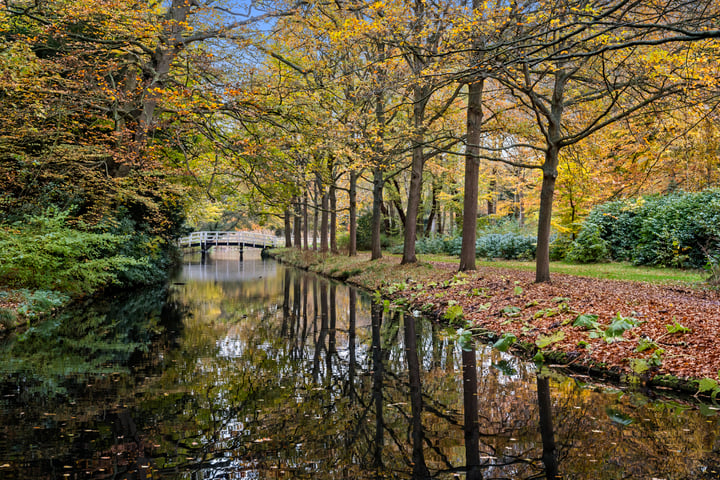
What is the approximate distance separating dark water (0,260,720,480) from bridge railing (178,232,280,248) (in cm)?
3887

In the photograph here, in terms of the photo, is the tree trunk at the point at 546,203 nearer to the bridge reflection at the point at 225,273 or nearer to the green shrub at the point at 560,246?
the green shrub at the point at 560,246

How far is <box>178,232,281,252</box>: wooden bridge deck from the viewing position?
46469mm

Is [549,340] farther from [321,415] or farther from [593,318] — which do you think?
[321,415]

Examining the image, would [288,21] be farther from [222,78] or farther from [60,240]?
[60,240]

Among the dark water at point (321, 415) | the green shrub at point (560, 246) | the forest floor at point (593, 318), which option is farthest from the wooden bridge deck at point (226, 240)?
the dark water at point (321, 415)

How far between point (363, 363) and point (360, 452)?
10.00ft

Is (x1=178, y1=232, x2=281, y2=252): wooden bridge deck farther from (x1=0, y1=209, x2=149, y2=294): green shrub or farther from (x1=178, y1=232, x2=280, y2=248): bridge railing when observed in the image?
(x1=0, y1=209, x2=149, y2=294): green shrub

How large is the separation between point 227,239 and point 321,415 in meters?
45.6

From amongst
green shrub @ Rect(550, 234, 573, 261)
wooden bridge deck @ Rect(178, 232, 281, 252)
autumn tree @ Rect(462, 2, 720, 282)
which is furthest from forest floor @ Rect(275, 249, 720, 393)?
wooden bridge deck @ Rect(178, 232, 281, 252)

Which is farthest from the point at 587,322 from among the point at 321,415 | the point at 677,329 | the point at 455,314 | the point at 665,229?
the point at 665,229

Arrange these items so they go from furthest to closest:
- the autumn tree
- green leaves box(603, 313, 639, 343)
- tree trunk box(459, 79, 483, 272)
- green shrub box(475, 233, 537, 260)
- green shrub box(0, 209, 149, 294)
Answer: green shrub box(475, 233, 537, 260) < tree trunk box(459, 79, 483, 272) < green shrub box(0, 209, 149, 294) < the autumn tree < green leaves box(603, 313, 639, 343)

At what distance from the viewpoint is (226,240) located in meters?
48.3

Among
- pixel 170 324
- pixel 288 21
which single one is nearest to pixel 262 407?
pixel 170 324

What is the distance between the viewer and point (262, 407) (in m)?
5.23
